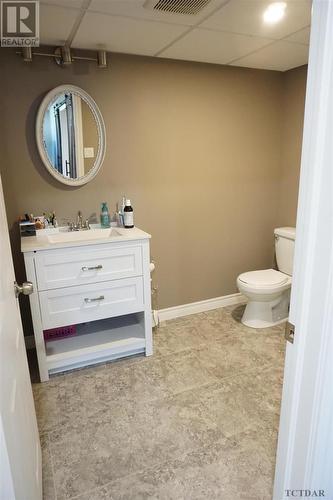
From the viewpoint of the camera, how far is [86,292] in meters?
2.22

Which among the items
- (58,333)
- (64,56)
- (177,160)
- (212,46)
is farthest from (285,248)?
(64,56)

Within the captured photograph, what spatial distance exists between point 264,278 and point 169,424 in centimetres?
147

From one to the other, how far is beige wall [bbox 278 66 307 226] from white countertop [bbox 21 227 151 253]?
1.64 metres

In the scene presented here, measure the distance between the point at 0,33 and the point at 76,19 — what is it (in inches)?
19.1

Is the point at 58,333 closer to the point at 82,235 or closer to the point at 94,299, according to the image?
the point at 94,299

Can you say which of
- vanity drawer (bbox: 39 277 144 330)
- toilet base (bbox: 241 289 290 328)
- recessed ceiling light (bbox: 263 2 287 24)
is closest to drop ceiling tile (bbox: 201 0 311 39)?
recessed ceiling light (bbox: 263 2 287 24)

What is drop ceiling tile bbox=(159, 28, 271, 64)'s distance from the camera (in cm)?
211

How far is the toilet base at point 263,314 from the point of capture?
290 centimetres

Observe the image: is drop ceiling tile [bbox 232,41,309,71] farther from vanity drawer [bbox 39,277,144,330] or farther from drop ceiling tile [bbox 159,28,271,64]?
vanity drawer [bbox 39,277,144,330]

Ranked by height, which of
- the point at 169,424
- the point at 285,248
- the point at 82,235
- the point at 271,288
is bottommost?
the point at 169,424

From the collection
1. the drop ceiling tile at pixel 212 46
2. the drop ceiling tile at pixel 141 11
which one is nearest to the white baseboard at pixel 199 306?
the drop ceiling tile at pixel 212 46

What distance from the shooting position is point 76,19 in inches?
71.3

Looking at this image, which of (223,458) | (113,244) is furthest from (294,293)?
(113,244)

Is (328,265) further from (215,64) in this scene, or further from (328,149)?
(215,64)
